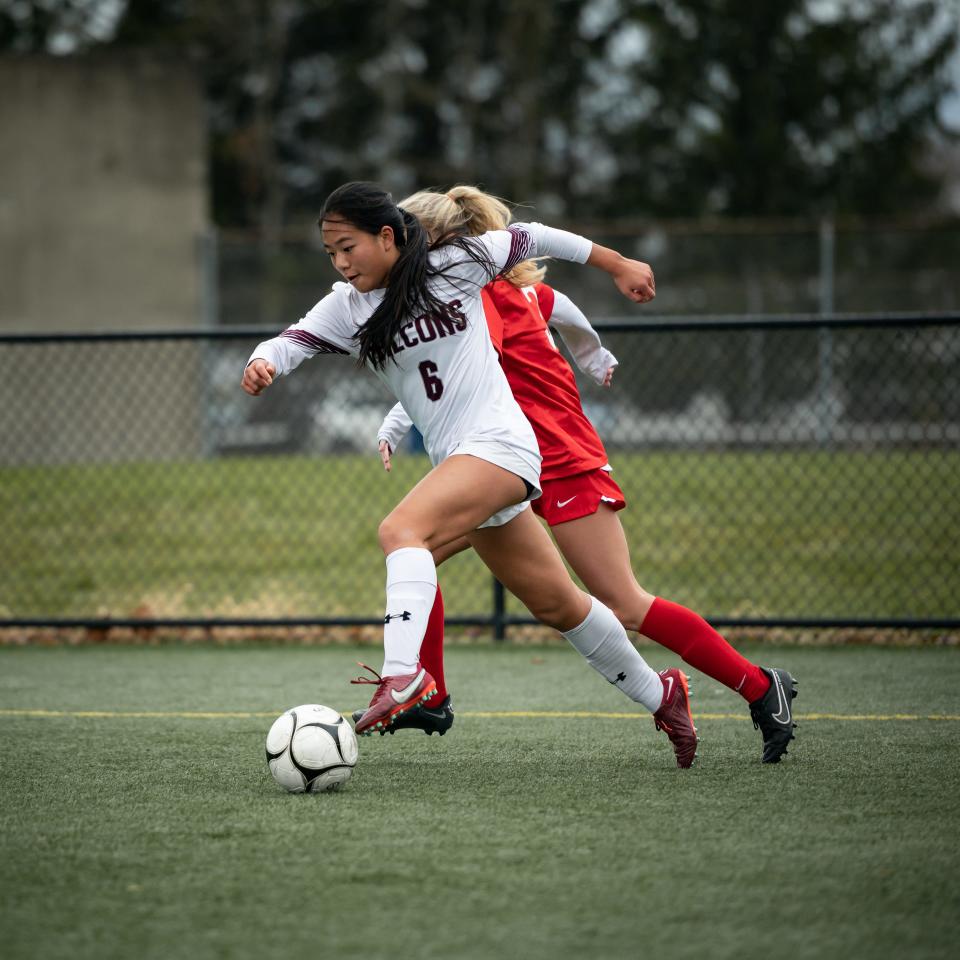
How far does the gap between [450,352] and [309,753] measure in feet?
4.05

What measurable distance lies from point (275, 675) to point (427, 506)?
294 centimetres

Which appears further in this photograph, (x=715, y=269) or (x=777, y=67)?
(x=777, y=67)

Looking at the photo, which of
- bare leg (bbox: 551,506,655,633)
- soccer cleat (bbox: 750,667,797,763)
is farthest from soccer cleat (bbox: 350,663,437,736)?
soccer cleat (bbox: 750,667,797,763)

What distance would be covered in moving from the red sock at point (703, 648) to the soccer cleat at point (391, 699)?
0.86 m

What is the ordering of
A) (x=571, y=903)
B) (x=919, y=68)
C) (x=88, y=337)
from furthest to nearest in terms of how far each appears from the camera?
(x=919, y=68) → (x=88, y=337) → (x=571, y=903)

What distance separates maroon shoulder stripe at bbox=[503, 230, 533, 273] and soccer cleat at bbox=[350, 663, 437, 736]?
1.26 metres

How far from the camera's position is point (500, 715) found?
211 inches

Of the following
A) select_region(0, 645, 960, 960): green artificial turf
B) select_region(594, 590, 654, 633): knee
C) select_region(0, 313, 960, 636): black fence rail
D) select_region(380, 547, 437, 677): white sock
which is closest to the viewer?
select_region(0, 645, 960, 960): green artificial turf

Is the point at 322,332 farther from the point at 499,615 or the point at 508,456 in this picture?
the point at 499,615

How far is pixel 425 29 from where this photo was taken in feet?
95.6

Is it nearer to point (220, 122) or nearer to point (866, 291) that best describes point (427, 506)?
point (866, 291)

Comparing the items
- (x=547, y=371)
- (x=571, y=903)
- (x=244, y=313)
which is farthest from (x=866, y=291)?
(x=571, y=903)

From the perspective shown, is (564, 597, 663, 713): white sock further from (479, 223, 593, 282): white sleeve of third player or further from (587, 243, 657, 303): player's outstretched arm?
(479, 223, 593, 282): white sleeve of third player

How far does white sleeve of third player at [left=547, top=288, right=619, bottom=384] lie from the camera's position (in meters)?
4.58
